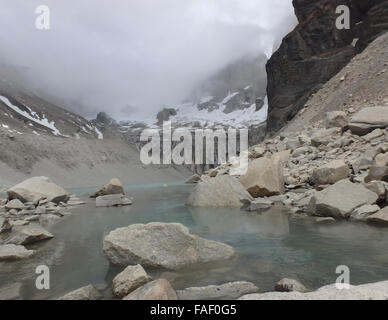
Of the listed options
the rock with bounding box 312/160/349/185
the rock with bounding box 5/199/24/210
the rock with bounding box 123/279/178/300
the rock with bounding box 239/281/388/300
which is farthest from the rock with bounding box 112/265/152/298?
the rock with bounding box 5/199/24/210

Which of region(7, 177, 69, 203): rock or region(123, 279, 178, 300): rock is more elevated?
region(7, 177, 69, 203): rock

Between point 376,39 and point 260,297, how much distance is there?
132ft

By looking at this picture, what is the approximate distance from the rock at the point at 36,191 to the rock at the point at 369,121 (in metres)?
18.5

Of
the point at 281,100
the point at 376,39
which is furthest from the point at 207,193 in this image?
the point at 281,100

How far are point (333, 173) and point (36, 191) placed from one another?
17.0 meters

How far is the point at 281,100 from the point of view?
173ft

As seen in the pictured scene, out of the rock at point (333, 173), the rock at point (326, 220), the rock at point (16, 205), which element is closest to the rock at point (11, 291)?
the rock at point (326, 220)

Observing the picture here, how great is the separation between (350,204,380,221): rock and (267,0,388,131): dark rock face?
3794 cm

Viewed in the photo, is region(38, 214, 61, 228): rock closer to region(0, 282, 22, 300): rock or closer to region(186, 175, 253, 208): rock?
region(186, 175, 253, 208): rock

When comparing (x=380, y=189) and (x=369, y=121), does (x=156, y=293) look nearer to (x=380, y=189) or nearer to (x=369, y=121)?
(x=380, y=189)

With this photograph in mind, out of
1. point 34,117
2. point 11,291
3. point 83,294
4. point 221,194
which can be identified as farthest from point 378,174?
point 34,117

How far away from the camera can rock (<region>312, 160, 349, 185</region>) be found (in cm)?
1162

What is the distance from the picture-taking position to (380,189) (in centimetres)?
888

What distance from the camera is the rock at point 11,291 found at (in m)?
4.73
